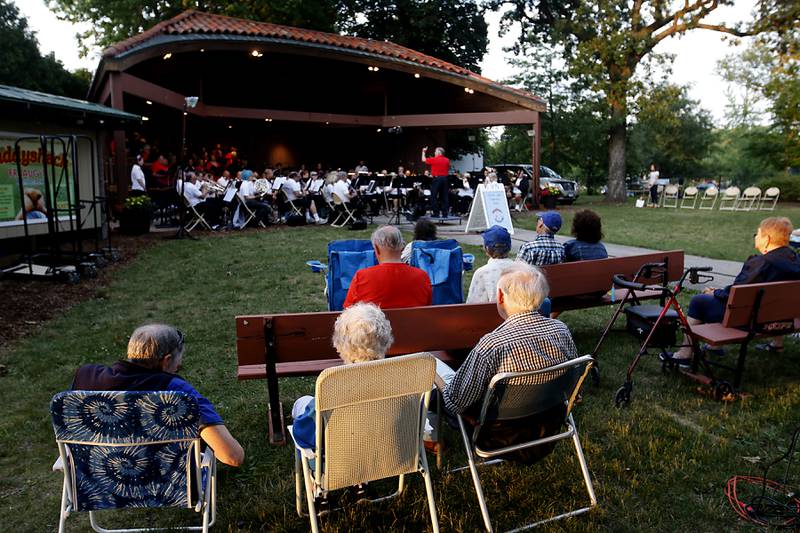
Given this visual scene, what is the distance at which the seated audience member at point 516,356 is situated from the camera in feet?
8.64

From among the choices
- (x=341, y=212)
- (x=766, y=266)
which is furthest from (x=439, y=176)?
(x=766, y=266)

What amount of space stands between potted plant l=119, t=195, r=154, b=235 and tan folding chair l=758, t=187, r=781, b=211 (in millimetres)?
20835

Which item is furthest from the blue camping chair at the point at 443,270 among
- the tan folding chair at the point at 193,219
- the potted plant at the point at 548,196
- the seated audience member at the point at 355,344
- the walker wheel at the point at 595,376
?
the potted plant at the point at 548,196

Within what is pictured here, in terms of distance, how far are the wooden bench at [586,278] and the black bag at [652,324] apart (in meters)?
0.35

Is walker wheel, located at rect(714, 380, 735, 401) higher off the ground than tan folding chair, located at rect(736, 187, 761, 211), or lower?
lower

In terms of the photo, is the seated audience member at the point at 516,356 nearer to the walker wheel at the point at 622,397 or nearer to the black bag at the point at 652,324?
the walker wheel at the point at 622,397

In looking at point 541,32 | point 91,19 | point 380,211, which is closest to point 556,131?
point 541,32

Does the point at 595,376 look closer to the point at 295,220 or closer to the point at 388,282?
the point at 388,282

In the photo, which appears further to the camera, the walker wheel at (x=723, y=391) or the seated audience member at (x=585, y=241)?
the seated audience member at (x=585, y=241)

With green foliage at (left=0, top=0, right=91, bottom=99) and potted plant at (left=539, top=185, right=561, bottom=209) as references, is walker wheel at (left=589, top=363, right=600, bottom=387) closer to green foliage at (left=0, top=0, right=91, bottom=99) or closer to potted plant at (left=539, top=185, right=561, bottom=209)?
potted plant at (left=539, top=185, right=561, bottom=209)

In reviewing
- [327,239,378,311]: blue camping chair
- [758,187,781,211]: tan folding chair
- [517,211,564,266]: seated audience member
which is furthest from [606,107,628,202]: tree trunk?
[327,239,378,311]: blue camping chair

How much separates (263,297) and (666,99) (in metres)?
20.7

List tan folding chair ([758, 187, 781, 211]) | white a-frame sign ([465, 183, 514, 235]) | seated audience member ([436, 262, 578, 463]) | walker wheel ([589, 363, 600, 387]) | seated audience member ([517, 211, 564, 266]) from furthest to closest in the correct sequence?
tan folding chair ([758, 187, 781, 211])
white a-frame sign ([465, 183, 514, 235])
seated audience member ([517, 211, 564, 266])
walker wheel ([589, 363, 600, 387])
seated audience member ([436, 262, 578, 463])

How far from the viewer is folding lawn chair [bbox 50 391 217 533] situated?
6.97 feet
